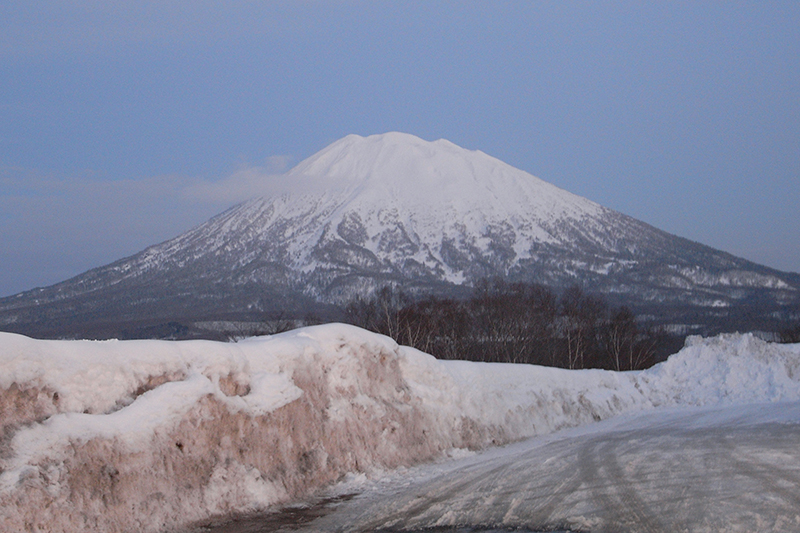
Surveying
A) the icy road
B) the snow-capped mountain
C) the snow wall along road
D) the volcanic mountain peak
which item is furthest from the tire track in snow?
the volcanic mountain peak

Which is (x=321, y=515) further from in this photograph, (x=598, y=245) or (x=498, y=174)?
(x=498, y=174)

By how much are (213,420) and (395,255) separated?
14066 centimetres

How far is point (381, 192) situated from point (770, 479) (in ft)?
575

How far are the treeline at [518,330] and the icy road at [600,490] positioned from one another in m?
33.1

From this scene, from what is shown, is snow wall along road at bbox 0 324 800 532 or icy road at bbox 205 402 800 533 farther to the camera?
snow wall along road at bbox 0 324 800 532

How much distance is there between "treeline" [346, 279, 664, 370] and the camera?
51156 mm

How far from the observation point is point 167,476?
35.8ft

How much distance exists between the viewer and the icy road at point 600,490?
9.02m

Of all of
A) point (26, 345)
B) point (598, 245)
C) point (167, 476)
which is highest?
point (598, 245)

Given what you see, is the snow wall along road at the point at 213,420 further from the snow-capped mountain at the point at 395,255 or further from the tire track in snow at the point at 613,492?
the snow-capped mountain at the point at 395,255

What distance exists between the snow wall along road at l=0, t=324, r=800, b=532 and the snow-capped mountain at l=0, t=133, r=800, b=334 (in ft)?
313

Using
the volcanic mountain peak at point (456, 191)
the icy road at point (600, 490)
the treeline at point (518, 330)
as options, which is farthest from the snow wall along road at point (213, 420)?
the volcanic mountain peak at point (456, 191)

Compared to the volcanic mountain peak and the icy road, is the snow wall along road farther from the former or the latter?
the volcanic mountain peak

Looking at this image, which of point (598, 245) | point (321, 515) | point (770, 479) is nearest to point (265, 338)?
point (321, 515)
